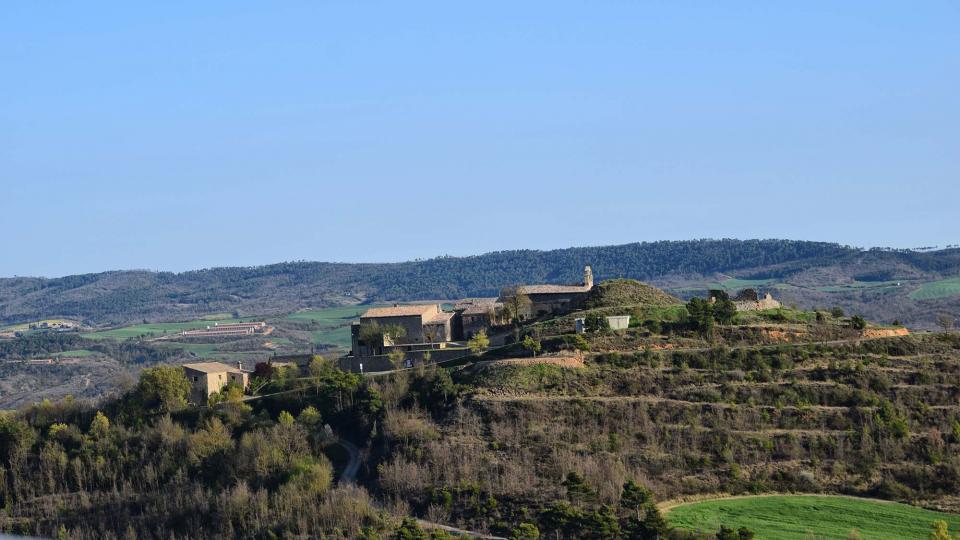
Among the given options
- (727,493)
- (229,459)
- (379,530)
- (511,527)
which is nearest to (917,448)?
(727,493)

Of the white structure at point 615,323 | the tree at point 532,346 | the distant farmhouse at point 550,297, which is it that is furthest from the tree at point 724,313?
the distant farmhouse at point 550,297

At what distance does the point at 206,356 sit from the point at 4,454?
10302cm

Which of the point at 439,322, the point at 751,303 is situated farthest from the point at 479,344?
the point at 751,303

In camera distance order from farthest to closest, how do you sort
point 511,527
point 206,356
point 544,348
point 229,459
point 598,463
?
point 206,356
point 544,348
point 229,459
point 598,463
point 511,527

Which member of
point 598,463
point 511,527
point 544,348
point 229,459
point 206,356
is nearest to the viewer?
point 511,527

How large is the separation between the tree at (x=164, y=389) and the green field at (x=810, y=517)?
36072 millimetres

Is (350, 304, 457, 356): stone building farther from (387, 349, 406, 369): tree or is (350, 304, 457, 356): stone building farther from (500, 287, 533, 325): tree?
(500, 287, 533, 325): tree

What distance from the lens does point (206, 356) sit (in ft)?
611

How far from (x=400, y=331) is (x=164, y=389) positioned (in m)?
16.0

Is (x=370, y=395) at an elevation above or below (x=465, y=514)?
above

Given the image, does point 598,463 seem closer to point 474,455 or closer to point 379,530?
point 474,455

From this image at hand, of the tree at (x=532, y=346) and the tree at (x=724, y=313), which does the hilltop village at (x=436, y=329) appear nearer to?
the tree at (x=724, y=313)

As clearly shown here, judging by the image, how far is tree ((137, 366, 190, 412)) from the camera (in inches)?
3327

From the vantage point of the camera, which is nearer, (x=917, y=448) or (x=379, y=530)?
(x=379, y=530)
